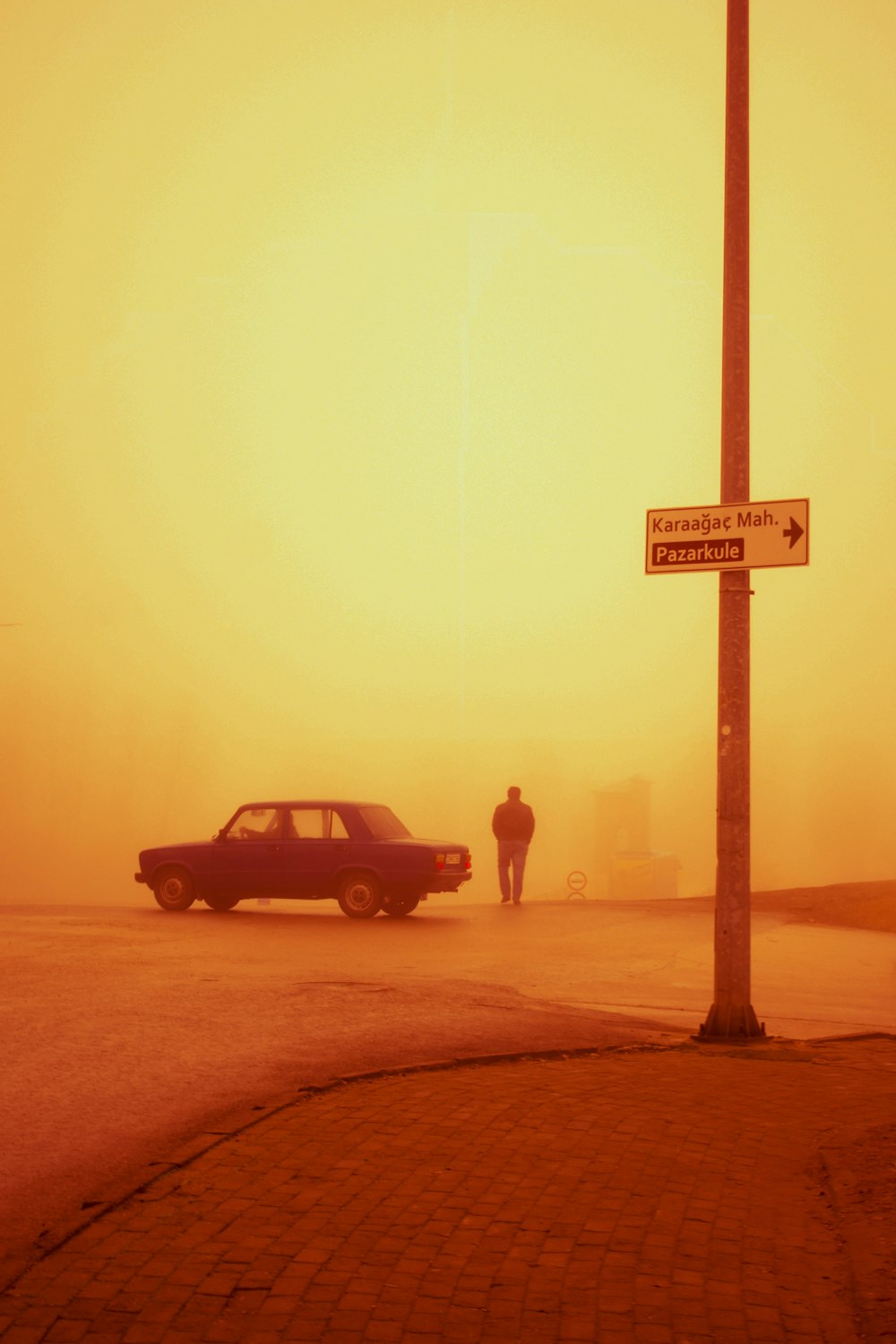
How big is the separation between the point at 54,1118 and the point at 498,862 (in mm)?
18467

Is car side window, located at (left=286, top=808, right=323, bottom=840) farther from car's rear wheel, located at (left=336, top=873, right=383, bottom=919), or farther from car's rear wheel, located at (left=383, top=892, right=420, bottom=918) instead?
car's rear wheel, located at (left=383, top=892, right=420, bottom=918)

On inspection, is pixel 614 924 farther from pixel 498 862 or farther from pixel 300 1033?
pixel 300 1033

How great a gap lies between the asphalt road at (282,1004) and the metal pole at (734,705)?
0.73 metres

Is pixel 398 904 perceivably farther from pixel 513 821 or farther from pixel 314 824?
pixel 513 821

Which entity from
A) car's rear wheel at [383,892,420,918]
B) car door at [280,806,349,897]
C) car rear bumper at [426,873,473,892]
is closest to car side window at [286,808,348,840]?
car door at [280,806,349,897]

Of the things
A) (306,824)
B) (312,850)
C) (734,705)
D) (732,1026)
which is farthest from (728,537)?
(306,824)

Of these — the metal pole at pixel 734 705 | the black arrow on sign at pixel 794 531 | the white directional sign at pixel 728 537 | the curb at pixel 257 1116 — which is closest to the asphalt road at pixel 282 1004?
the curb at pixel 257 1116

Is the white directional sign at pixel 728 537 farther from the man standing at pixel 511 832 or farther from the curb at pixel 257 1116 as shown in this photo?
the man standing at pixel 511 832

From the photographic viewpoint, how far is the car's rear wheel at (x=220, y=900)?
71.3 feet

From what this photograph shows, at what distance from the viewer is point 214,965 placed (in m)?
14.0

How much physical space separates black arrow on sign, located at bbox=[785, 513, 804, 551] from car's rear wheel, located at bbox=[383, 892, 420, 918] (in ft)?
38.0

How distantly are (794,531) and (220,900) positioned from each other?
44.6 feet

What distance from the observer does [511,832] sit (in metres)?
25.5

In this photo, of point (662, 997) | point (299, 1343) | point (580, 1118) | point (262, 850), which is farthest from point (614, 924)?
point (299, 1343)
